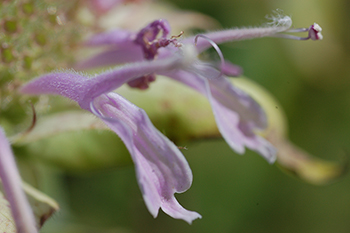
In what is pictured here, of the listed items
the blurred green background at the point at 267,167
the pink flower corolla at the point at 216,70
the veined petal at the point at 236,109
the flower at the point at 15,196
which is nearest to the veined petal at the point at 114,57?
the pink flower corolla at the point at 216,70

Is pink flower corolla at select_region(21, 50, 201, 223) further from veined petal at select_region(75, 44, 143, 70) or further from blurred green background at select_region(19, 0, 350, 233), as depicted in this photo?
blurred green background at select_region(19, 0, 350, 233)

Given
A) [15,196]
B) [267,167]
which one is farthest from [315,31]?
[267,167]

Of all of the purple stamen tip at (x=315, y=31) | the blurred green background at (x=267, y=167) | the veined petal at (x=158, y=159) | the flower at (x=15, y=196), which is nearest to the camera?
the flower at (x=15, y=196)

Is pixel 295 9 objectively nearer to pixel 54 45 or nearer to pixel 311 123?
pixel 311 123

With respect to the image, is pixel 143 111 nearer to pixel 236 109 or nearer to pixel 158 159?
pixel 158 159

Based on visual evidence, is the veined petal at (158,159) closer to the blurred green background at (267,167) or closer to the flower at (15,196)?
the flower at (15,196)

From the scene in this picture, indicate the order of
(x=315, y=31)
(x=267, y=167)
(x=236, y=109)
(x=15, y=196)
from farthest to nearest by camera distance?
(x=267, y=167)
(x=236, y=109)
(x=315, y=31)
(x=15, y=196)

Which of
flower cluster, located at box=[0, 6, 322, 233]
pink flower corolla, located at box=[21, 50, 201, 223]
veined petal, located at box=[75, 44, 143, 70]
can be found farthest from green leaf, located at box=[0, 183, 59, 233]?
veined petal, located at box=[75, 44, 143, 70]
